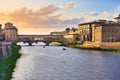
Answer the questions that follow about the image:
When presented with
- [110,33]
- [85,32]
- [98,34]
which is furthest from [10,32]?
[110,33]

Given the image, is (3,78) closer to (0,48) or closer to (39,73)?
(39,73)

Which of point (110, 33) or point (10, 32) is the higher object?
point (10, 32)

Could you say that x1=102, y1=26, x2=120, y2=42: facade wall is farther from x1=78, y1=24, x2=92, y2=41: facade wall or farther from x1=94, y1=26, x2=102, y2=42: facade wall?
x1=78, y1=24, x2=92, y2=41: facade wall

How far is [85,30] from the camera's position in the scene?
102 meters

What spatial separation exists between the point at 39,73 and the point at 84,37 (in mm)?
75808

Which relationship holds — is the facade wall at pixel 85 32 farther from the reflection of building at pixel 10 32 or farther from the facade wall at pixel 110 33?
the reflection of building at pixel 10 32

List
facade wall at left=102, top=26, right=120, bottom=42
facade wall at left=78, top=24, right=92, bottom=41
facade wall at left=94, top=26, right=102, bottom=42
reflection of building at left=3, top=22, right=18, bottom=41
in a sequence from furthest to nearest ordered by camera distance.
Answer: reflection of building at left=3, top=22, right=18, bottom=41, facade wall at left=78, top=24, right=92, bottom=41, facade wall at left=94, top=26, right=102, bottom=42, facade wall at left=102, top=26, right=120, bottom=42

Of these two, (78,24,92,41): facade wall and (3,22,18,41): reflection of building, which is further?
(3,22,18,41): reflection of building

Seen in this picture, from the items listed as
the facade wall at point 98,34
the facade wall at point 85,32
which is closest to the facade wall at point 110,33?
the facade wall at point 98,34

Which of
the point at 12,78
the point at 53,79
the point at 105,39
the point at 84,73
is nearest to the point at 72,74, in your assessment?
the point at 84,73

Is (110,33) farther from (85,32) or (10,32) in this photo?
(10,32)

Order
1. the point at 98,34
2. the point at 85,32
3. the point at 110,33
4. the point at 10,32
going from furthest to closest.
A: the point at 10,32, the point at 85,32, the point at 98,34, the point at 110,33

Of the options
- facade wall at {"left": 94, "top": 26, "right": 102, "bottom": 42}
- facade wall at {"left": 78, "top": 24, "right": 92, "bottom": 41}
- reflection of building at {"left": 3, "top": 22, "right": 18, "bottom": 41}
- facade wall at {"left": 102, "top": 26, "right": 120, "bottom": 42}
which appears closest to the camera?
facade wall at {"left": 102, "top": 26, "right": 120, "bottom": 42}

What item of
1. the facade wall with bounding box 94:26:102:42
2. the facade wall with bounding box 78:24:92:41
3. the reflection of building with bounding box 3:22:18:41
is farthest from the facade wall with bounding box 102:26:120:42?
the reflection of building with bounding box 3:22:18:41
